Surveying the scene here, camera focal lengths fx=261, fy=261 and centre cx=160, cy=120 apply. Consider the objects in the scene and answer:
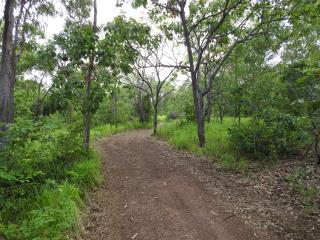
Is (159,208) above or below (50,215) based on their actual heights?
below

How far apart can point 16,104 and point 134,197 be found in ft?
33.7

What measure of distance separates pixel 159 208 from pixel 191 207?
628mm

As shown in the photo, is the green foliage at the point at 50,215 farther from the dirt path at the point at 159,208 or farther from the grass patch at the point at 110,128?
the grass patch at the point at 110,128

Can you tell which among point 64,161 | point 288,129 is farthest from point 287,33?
point 64,161

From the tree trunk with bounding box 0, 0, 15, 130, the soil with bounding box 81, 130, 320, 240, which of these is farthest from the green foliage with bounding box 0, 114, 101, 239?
the tree trunk with bounding box 0, 0, 15, 130

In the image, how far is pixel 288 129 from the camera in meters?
7.94

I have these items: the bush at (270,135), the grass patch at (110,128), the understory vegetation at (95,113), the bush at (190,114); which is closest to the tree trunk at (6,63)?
the understory vegetation at (95,113)

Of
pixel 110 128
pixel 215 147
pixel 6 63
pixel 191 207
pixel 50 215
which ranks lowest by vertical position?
pixel 191 207

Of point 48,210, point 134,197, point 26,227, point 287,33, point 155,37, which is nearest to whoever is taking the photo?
point 26,227

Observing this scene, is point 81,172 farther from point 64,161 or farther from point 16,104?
point 16,104

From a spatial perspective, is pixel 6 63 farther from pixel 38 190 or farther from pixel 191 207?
pixel 191 207

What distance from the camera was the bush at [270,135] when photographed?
7.73m

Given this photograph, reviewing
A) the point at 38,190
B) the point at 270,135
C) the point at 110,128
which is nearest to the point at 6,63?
the point at 38,190

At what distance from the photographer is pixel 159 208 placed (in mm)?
5102
